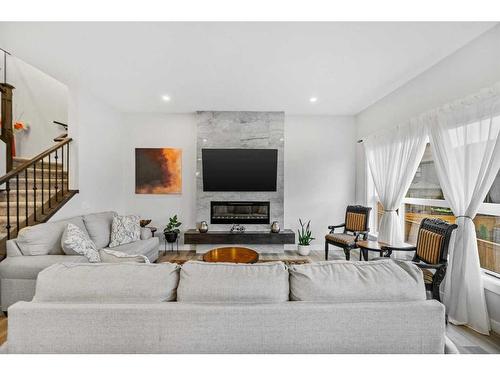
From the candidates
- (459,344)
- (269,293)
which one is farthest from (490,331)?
(269,293)

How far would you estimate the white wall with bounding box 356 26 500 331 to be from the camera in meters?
2.07

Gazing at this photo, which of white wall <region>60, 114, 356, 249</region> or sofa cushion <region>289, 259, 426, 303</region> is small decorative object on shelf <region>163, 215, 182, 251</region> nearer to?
white wall <region>60, 114, 356, 249</region>

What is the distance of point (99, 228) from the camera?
3.21m

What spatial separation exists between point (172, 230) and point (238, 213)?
1347 mm

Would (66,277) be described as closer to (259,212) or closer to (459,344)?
(459,344)

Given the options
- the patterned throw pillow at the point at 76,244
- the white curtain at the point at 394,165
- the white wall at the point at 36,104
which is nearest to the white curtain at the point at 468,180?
the white curtain at the point at 394,165

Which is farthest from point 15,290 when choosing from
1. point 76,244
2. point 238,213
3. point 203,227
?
point 238,213

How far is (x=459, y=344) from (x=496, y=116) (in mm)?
2004

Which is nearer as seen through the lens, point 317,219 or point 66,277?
point 66,277

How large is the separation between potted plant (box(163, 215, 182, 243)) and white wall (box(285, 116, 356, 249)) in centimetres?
225

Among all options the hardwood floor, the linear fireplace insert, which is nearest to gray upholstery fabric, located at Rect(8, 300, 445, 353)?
the hardwood floor

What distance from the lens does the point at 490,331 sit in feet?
6.79

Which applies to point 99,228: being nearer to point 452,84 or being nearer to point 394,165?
point 394,165

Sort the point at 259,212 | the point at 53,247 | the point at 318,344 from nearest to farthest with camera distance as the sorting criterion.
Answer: the point at 318,344 < the point at 53,247 < the point at 259,212
